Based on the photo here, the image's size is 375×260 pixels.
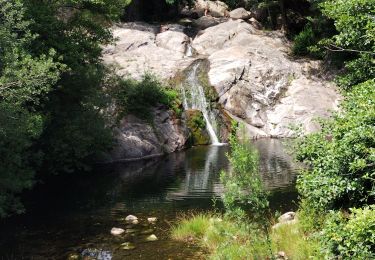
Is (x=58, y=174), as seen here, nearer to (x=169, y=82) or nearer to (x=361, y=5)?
(x=169, y=82)

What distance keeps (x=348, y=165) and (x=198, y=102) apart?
27.8m

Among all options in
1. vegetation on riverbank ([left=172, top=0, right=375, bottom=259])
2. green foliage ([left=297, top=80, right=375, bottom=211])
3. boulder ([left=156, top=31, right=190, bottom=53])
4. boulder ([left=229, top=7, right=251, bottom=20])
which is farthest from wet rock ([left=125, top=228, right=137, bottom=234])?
boulder ([left=229, top=7, right=251, bottom=20])

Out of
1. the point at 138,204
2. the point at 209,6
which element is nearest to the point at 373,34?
the point at 138,204

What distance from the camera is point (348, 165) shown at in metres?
9.34

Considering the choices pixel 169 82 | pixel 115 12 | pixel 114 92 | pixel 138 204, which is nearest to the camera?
pixel 138 204

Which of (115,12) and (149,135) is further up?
(115,12)

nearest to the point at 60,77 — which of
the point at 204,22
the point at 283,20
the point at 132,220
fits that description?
the point at 132,220

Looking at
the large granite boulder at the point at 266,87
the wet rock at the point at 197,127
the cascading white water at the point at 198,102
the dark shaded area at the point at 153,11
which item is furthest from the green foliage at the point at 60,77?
the dark shaded area at the point at 153,11

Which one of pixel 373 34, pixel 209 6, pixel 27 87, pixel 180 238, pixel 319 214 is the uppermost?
pixel 209 6

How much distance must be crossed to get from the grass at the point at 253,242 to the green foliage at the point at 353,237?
60cm

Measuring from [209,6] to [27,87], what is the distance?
43251 millimetres

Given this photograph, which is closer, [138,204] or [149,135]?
[138,204]

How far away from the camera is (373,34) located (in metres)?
12.1

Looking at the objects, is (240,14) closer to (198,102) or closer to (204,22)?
(204,22)
